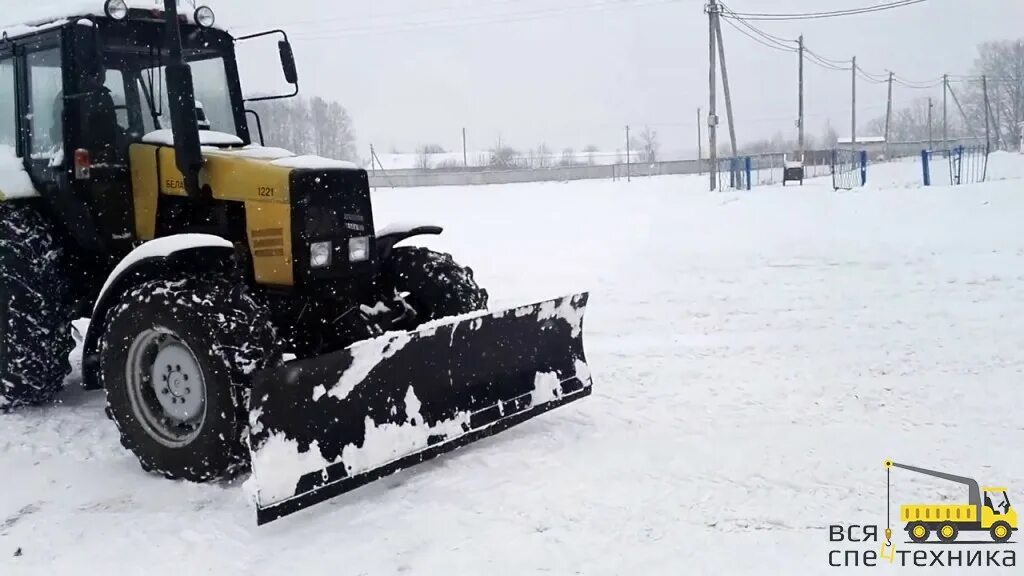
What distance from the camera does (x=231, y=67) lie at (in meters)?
5.88

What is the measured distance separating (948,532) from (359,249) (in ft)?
10.9

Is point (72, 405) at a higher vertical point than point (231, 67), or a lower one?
lower

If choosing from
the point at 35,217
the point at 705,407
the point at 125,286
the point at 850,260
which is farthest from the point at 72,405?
the point at 850,260

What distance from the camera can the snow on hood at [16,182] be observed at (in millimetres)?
5438

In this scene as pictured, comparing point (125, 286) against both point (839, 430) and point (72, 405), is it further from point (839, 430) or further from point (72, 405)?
point (839, 430)

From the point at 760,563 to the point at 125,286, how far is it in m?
3.65

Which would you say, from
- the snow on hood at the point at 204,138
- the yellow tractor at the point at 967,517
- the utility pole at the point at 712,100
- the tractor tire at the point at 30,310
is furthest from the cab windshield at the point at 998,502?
the utility pole at the point at 712,100

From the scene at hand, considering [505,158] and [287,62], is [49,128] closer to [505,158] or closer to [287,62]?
[287,62]

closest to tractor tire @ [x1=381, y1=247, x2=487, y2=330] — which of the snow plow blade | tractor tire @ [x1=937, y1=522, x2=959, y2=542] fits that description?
the snow plow blade

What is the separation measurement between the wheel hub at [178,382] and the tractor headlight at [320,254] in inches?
31.9

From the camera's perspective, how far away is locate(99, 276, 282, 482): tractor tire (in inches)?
158

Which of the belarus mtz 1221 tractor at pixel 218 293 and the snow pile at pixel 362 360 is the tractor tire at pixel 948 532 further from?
the snow pile at pixel 362 360

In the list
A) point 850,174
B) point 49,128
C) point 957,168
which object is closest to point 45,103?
point 49,128

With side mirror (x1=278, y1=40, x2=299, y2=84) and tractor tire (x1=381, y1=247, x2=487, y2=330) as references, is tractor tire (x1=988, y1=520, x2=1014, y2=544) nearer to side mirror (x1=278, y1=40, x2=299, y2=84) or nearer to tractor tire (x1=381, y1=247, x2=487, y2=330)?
tractor tire (x1=381, y1=247, x2=487, y2=330)
